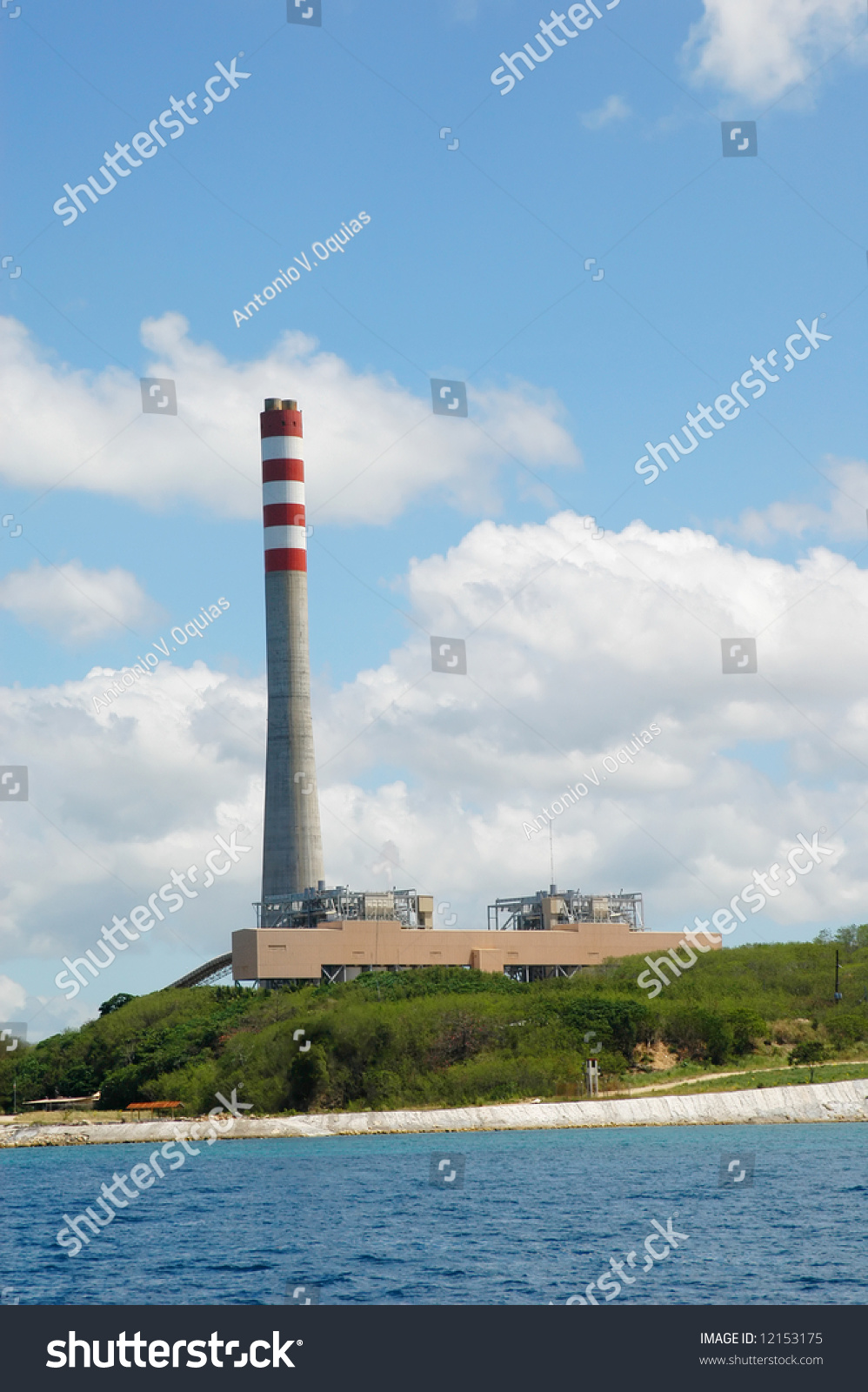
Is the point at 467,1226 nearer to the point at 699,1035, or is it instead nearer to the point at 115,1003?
the point at 699,1035

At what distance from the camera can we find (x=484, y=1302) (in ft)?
90.8

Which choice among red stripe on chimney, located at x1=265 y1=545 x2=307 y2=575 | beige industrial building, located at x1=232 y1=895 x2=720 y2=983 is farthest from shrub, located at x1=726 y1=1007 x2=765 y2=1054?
red stripe on chimney, located at x1=265 y1=545 x2=307 y2=575

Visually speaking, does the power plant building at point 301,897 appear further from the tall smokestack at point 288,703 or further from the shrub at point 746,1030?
the shrub at point 746,1030

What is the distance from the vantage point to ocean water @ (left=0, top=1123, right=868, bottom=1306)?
29.7m

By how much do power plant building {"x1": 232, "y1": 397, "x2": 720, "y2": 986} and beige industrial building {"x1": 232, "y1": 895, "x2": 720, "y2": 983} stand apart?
0.08m

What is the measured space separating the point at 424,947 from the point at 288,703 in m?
18.1

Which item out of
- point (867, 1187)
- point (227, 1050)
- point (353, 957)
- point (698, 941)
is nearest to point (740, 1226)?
point (867, 1187)

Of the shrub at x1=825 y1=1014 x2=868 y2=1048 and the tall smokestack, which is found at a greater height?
the tall smokestack

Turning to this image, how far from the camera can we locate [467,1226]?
3841cm

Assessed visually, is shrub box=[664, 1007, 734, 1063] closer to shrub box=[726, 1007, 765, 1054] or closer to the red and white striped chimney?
shrub box=[726, 1007, 765, 1054]

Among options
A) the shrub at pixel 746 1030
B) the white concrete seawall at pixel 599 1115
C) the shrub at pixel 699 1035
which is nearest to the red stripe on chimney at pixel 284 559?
the white concrete seawall at pixel 599 1115

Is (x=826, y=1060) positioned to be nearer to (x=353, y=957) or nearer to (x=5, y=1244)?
(x=353, y=957)

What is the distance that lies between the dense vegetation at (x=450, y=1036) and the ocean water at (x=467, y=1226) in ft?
47.8

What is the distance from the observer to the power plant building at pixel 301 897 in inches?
3597
